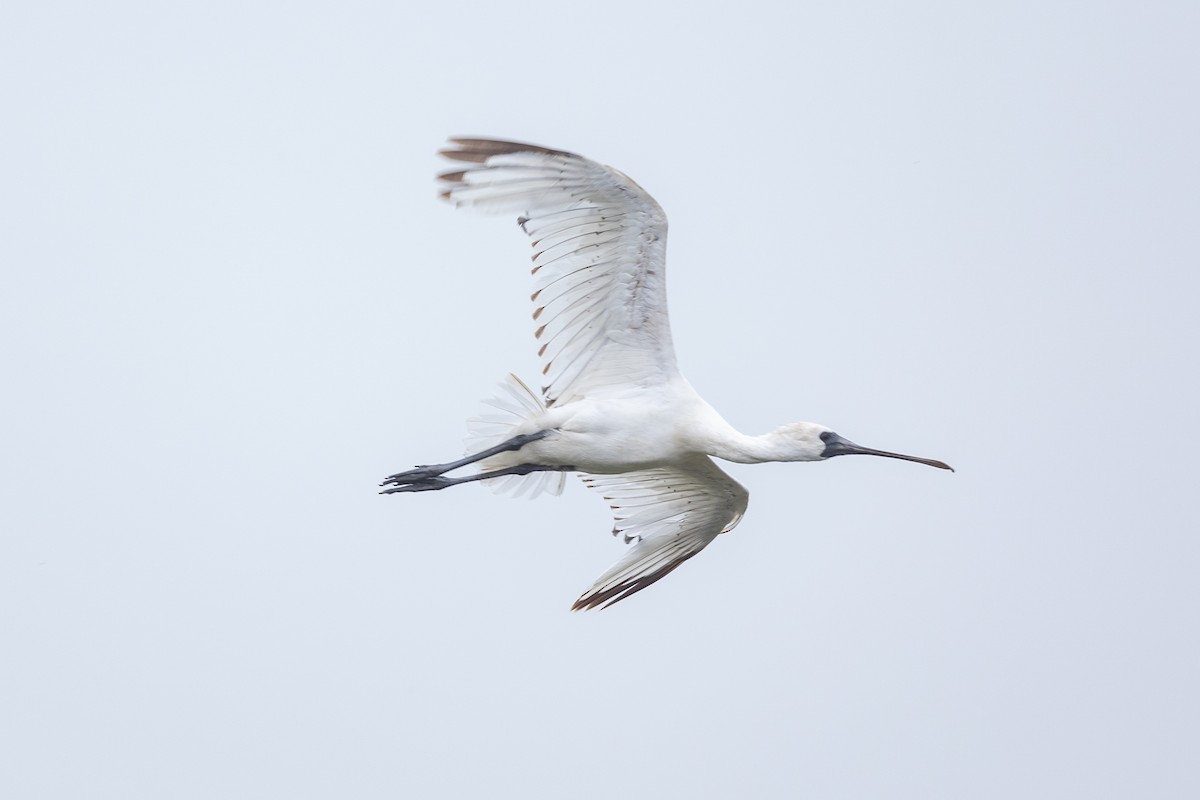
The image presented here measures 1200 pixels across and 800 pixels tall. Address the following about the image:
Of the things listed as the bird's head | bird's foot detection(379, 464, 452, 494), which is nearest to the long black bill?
the bird's head

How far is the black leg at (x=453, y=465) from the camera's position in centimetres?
1641

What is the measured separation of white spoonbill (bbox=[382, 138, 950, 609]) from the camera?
14656 millimetres

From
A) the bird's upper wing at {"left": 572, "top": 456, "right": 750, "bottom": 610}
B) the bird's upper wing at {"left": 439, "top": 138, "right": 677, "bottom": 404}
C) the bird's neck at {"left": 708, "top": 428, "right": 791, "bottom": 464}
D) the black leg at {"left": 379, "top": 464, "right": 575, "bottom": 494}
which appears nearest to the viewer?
the bird's upper wing at {"left": 439, "top": 138, "right": 677, "bottom": 404}

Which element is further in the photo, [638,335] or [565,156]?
[638,335]

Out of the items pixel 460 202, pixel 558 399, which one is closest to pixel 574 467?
pixel 558 399

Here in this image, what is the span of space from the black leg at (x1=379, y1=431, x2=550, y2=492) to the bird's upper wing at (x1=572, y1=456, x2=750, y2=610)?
1671 millimetres

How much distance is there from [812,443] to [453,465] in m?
3.07

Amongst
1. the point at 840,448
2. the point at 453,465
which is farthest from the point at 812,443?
the point at 453,465

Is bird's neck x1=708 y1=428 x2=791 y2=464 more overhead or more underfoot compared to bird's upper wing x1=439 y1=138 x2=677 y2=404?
more underfoot

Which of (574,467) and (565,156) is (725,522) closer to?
(574,467)

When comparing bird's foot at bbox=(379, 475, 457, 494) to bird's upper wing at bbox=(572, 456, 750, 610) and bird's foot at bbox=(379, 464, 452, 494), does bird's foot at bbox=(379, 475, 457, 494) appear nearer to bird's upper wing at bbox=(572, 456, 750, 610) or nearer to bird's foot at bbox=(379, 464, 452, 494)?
bird's foot at bbox=(379, 464, 452, 494)

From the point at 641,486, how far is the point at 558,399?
6.15 feet

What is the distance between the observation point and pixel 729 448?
16125 mm

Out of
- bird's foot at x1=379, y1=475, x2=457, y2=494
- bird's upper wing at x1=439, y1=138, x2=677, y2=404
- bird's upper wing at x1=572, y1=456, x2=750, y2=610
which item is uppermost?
bird's upper wing at x1=439, y1=138, x2=677, y2=404
